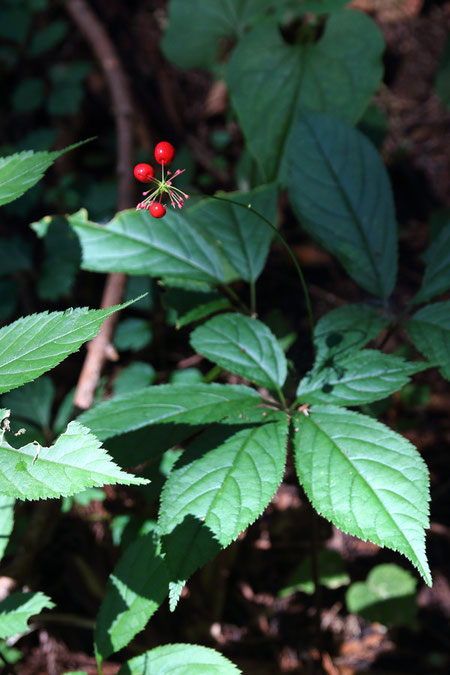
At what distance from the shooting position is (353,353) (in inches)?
47.9

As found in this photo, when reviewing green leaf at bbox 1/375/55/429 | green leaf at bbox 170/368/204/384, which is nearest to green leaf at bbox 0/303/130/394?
green leaf at bbox 1/375/55/429

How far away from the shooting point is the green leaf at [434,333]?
1218mm

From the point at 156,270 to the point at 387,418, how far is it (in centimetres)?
136

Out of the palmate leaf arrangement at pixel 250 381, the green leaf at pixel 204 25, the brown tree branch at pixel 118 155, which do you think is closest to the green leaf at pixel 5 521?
the palmate leaf arrangement at pixel 250 381

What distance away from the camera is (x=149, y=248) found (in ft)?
4.83

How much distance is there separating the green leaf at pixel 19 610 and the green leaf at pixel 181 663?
23 centimetres

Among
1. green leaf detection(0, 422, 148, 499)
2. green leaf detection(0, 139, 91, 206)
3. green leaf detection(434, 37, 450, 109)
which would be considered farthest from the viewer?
green leaf detection(434, 37, 450, 109)

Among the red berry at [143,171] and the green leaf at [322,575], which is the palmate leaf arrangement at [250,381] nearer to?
the red berry at [143,171]

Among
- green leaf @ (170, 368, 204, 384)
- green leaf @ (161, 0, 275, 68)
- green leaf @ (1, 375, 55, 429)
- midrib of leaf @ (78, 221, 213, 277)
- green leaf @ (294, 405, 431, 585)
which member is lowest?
green leaf @ (170, 368, 204, 384)

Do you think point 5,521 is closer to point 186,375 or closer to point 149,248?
point 149,248

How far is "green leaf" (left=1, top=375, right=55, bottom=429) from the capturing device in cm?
196

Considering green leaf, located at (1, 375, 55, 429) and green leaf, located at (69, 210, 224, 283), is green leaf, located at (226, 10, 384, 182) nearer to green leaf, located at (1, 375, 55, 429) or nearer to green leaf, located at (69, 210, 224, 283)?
green leaf, located at (69, 210, 224, 283)

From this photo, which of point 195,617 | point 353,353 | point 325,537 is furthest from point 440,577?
point 353,353

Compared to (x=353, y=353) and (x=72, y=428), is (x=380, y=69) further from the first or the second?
(x=72, y=428)
